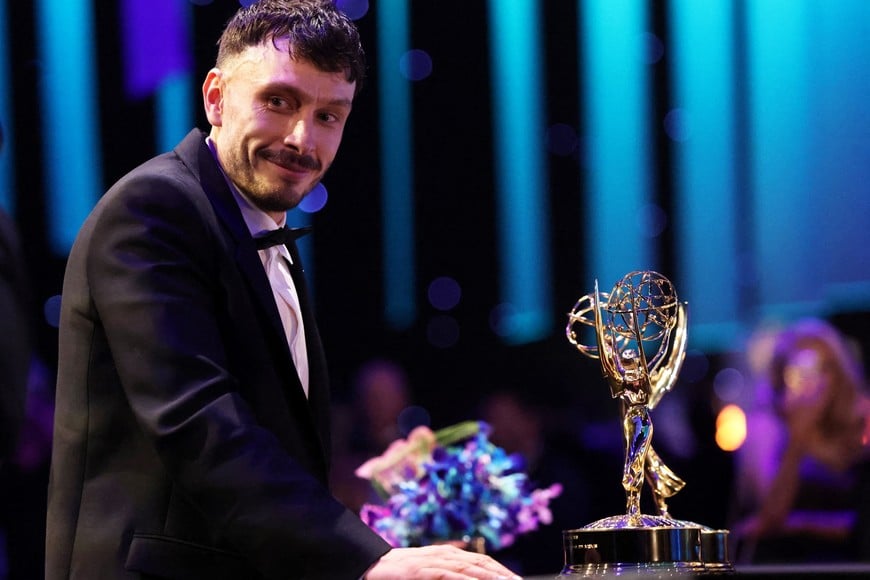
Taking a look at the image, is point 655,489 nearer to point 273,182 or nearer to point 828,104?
point 273,182

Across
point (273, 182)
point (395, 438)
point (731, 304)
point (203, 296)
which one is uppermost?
point (273, 182)

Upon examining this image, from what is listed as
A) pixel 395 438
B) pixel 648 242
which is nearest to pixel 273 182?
pixel 395 438

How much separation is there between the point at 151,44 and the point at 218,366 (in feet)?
12.0

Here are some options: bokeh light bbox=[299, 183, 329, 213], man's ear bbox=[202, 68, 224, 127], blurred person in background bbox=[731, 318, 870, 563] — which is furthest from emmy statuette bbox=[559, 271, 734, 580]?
bokeh light bbox=[299, 183, 329, 213]

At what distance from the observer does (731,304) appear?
4.98 metres

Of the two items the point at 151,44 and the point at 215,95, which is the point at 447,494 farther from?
the point at 151,44

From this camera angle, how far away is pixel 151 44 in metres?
4.94

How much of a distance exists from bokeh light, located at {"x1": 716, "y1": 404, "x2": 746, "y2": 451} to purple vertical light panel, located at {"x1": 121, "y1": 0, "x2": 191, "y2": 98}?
2419 millimetres

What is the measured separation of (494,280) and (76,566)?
3.73 metres

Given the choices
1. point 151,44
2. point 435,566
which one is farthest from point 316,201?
point 435,566

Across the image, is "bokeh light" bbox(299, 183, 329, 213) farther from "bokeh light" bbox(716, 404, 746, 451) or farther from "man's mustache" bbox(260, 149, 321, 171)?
"man's mustache" bbox(260, 149, 321, 171)

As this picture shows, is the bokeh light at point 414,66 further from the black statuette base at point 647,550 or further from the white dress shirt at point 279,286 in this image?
the black statuette base at point 647,550

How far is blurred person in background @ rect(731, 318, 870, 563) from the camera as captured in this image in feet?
13.3

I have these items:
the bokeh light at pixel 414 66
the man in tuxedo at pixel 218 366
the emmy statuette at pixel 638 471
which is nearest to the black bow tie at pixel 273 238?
the man in tuxedo at pixel 218 366
